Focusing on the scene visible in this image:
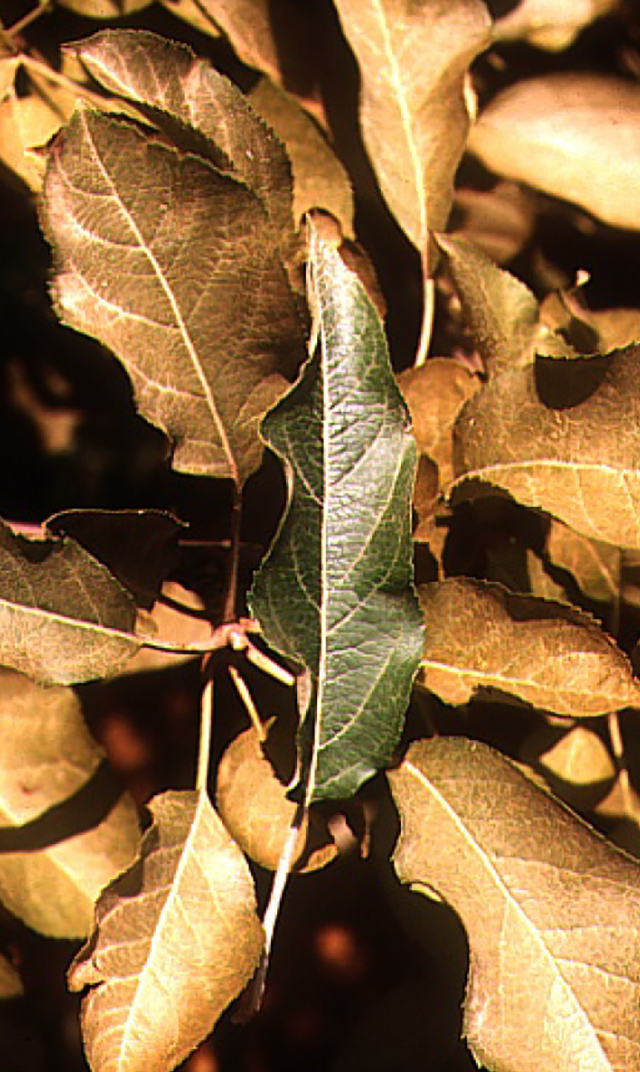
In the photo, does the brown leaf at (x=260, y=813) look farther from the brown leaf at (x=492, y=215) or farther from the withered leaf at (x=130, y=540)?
the brown leaf at (x=492, y=215)

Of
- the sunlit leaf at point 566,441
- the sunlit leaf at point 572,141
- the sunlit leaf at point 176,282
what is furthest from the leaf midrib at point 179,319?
the sunlit leaf at point 572,141

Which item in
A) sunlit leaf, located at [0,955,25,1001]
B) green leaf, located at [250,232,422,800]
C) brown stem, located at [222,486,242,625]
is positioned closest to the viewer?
green leaf, located at [250,232,422,800]

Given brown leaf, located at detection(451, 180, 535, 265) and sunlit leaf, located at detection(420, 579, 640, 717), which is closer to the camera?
sunlit leaf, located at detection(420, 579, 640, 717)

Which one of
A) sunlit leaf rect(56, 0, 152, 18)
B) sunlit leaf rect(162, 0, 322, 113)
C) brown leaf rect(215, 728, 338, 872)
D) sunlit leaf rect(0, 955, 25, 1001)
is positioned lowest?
sunlit leaf rect(0, 955, 25, 1001)

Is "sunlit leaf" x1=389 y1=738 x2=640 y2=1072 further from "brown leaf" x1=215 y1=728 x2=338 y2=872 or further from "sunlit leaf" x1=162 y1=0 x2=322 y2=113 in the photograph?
"sunlit leaf" x1=162 y1=0 x2=322 y2=113

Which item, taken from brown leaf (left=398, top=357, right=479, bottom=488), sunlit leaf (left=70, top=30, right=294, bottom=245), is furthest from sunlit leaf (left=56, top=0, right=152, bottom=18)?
brown leaf (left=398, top=357, right=479, bottom=488)

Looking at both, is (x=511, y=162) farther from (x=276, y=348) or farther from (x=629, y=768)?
(x=629, y=768)
